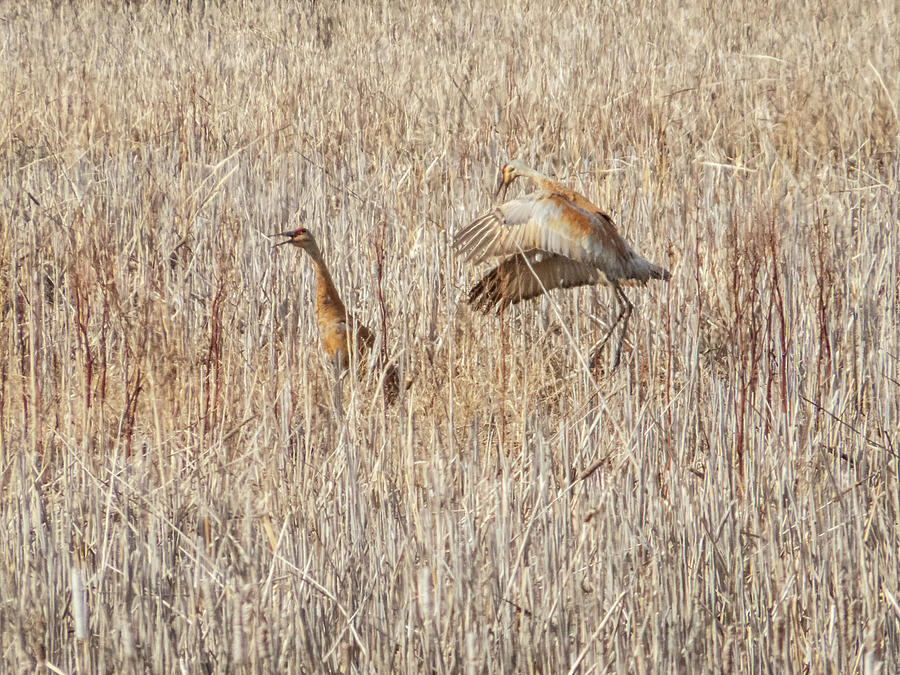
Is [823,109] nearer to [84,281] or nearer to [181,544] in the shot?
[84,281]

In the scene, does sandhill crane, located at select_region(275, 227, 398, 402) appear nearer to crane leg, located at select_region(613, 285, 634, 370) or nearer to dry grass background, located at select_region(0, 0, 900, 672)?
dry grass background, located at select_region(0, 0, 900, 672)

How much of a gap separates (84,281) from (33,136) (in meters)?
2.95

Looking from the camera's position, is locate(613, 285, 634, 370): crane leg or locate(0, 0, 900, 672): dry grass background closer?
locate(0, 0, 900, 672): dry grass background

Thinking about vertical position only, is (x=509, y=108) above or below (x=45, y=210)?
above

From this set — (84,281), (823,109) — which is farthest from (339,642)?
(823,109)

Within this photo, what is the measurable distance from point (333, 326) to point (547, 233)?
0.64 m

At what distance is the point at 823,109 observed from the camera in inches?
214

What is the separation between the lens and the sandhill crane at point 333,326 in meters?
3.17

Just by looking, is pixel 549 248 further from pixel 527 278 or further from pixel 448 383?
pixel 448 383

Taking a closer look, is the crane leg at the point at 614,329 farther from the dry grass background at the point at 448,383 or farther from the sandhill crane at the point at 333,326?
the sandhill crane at the point at 333,326

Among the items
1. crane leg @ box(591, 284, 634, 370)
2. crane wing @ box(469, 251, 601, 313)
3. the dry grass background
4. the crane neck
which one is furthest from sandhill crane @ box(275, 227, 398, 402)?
crane leg @ box(591, 284, 634, 370)

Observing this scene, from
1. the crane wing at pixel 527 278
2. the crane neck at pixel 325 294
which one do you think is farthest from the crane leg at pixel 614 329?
the crane neck at pixel 325 294

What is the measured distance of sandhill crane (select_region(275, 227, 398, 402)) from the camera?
3.17 metres

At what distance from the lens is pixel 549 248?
9.89 ft
